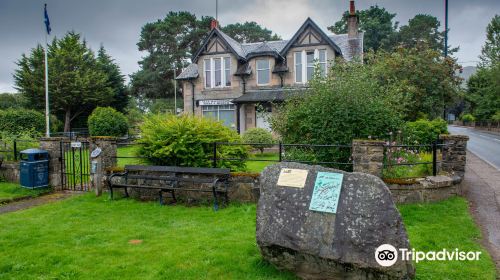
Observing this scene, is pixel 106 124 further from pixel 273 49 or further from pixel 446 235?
pixel 446 235

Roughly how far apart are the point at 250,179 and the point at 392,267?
475cm

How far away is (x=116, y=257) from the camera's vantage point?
559cm

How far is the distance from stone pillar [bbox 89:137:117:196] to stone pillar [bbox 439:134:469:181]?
8.86 meters

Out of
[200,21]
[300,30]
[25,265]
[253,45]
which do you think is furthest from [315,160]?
[200,21]

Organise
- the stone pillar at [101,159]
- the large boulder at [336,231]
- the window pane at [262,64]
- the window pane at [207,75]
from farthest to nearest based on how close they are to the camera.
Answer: the window pane at [207,75], the window pane at [262,64], the stone pillar at [101,159], the large boulder at [336,231]

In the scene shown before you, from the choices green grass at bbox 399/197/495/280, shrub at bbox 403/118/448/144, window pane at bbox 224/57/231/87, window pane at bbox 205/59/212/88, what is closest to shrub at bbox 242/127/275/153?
shrub at bbox 403/118/448/144

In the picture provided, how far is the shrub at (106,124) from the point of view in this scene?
2577 centimetres

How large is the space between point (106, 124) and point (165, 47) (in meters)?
25.9

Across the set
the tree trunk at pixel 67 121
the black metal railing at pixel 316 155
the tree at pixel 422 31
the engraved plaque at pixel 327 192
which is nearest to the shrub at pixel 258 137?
the black metal railing at pixel 316 155

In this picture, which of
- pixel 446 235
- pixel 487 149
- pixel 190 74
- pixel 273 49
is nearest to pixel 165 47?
pixel 190 74

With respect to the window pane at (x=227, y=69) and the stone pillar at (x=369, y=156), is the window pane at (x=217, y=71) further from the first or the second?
the stone pillar at (x=369, y=156)

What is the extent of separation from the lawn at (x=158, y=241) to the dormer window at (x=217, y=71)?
722 inches

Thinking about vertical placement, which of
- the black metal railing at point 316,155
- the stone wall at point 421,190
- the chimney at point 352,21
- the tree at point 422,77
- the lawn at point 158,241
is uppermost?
the chimney at point 352,21

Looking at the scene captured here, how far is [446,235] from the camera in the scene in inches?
247
